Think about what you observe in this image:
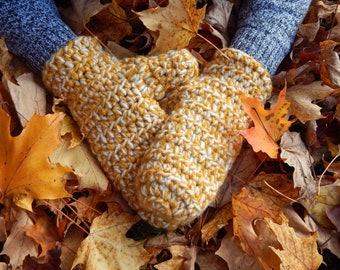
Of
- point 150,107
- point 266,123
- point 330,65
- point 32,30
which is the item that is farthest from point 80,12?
point 330,65

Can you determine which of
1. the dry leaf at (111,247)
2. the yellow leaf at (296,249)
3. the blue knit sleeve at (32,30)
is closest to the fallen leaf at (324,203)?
the yellow leaf at (296,249)

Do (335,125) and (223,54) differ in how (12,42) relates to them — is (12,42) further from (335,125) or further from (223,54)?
(335,125)

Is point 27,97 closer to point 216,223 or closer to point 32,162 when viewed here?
point 32,162

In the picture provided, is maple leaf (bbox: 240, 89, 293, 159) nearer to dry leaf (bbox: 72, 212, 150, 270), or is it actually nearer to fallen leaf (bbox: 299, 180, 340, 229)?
fallen leaf (bbox: 299, 180, 340, 229)

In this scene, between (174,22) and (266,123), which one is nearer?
(266,123)

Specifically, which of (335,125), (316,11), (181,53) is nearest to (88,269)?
(181,53)

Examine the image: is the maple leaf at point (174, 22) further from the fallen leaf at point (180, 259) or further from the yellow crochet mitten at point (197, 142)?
the fallen leaf at point (180, 259)
